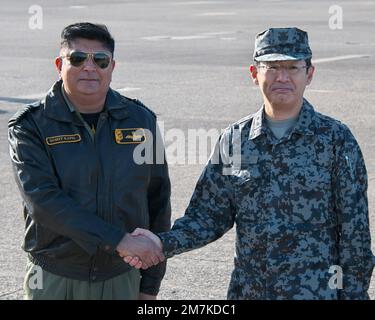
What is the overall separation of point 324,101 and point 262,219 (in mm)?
11701

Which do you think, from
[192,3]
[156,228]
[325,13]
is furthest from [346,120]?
[192,3]

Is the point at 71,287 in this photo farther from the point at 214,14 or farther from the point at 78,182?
the point at 214,14

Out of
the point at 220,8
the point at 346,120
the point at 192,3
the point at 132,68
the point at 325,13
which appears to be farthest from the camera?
the point at 192,3

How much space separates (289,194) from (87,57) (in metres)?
1.09

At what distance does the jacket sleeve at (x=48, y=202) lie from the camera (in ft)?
15.2

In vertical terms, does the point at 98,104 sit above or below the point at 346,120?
above

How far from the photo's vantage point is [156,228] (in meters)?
5.12

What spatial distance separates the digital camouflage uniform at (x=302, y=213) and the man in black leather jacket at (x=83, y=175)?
44 cm

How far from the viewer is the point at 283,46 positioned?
464cm

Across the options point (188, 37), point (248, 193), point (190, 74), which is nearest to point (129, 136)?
point (248, 193)

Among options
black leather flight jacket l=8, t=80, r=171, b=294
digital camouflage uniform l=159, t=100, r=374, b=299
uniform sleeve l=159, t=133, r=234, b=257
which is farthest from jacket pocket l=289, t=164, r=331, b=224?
black leather flight jacket l=8, t=80, r=171, b=294

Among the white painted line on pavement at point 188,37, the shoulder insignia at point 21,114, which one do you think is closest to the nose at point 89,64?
the shoulder insignia at point 21,114
